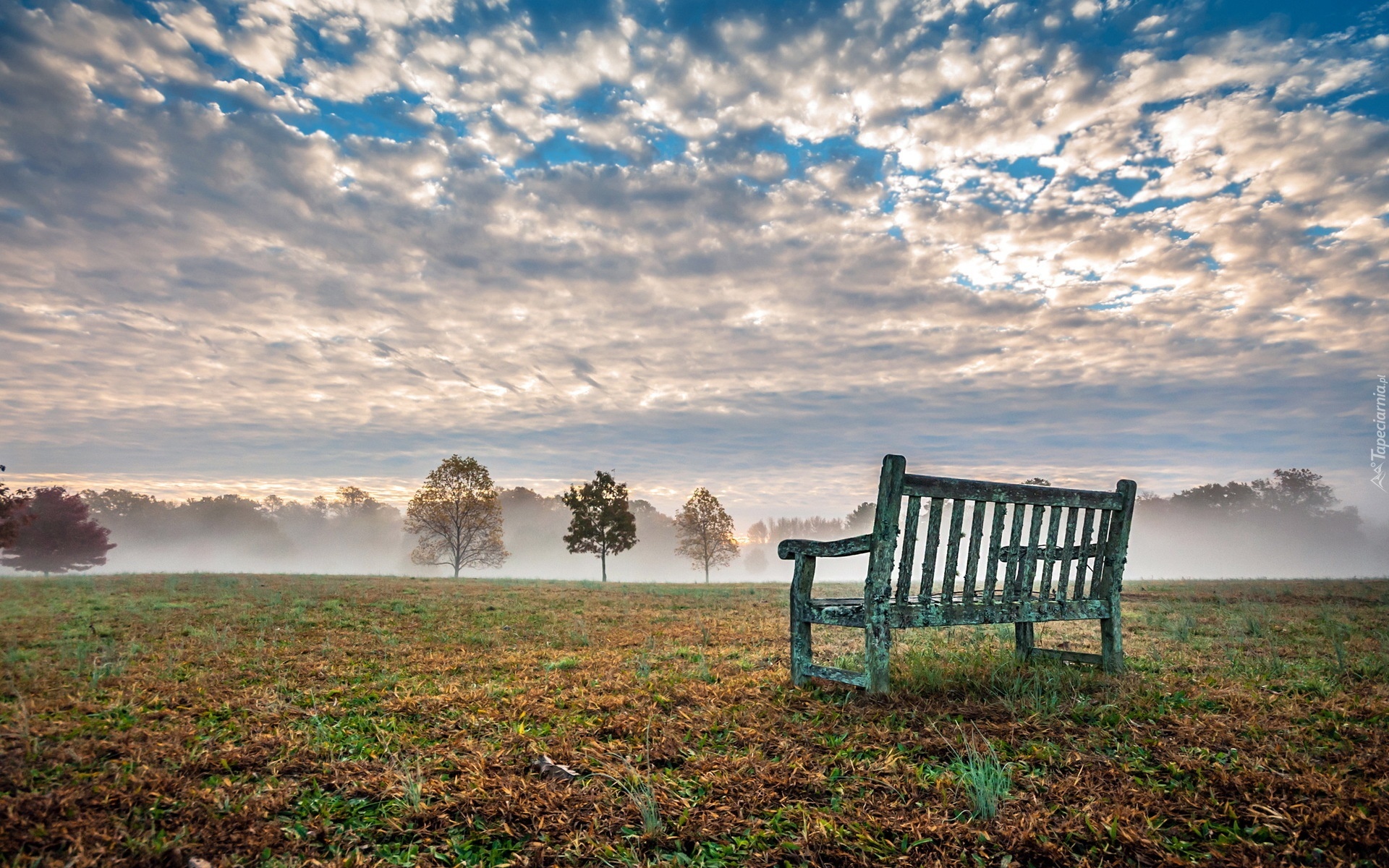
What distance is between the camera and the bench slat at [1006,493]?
514cm

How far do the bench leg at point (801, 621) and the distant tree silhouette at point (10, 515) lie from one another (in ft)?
64.2

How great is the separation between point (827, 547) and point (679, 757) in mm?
2485

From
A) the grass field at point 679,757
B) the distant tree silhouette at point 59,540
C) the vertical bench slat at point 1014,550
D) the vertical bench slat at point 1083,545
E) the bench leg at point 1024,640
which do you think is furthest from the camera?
the distant tree silhouette at point 59,540

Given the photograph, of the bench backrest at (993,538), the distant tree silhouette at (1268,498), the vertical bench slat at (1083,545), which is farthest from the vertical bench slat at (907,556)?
the distant tree silhouette at (1268,498)

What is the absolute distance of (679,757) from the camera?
3834mm

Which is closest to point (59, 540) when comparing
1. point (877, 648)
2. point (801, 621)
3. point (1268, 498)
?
point (801, 621)

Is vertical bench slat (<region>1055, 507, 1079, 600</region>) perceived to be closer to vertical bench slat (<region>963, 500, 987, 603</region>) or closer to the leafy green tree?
vertical bench slat (<region>963, 500, 987, 603</region>)

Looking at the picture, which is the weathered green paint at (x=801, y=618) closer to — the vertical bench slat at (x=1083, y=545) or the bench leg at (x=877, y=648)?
the bench leg at (x=877, y=648)

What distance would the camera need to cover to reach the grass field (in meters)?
2.72

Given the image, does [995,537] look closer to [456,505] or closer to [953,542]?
[953,542]

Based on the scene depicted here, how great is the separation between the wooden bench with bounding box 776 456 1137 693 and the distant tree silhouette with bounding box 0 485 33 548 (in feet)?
65.2

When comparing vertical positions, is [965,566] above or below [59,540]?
above

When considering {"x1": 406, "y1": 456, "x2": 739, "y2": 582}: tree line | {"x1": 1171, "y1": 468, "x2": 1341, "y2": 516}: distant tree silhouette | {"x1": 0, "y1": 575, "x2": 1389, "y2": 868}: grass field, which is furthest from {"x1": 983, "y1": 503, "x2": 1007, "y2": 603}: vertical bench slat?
{"x1": 1171, "y1": 468, "x2": 1341, "y2": 516}: distant tree silhouette

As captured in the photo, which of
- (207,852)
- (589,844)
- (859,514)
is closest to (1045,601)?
(589,844)
